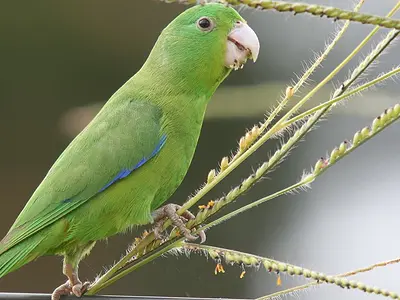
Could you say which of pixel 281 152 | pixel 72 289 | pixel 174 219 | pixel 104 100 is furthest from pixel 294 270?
pixel 104 100

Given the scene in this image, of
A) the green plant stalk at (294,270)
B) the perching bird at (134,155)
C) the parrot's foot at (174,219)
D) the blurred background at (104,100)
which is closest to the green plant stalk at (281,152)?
the green plant stalk at (294,270)

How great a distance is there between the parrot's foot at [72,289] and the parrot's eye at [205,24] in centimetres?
55

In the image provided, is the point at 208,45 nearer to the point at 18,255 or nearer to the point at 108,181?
the point at 108,181

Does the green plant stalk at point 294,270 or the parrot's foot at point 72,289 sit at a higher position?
the parrot's foot at point 72,289

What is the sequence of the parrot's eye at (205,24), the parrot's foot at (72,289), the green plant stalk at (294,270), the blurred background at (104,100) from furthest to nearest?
the blurred background at (104,100), the parrot's eye at (205,24), the parrot's foot at (72,289), the green plant stalk at (294,270)

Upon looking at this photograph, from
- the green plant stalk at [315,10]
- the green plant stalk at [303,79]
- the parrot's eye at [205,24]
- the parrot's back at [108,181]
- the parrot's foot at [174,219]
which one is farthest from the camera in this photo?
the parrot's eye at [205,24]

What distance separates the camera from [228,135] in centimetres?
304

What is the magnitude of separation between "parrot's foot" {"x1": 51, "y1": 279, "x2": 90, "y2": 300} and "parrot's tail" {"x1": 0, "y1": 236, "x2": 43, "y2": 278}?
83 millimetres

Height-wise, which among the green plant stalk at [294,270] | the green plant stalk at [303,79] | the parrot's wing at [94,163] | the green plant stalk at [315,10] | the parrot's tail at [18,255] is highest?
the parrot's wing at [94,163]

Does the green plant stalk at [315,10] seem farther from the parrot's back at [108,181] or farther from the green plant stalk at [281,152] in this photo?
the parrot's back at [108,181]

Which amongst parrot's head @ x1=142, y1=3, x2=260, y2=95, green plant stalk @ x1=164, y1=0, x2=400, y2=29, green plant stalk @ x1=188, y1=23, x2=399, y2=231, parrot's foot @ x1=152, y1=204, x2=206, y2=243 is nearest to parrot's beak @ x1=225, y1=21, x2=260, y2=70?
parrot's head @ x1=142, y1=3, x2=260, y2=95

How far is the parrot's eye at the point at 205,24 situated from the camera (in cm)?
136

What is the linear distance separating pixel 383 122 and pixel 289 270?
0.18 m

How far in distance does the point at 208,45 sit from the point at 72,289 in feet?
1.78
